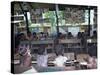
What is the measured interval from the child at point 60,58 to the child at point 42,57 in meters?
0.10

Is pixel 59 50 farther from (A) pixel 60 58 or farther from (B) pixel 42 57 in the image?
(B) pixel 42 57

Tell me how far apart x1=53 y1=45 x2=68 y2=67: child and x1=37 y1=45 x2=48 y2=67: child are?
0.33 ft

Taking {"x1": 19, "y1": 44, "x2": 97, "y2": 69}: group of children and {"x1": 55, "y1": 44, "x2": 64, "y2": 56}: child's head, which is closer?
{"x1": 19, "y1": 44, "x2": 97, "y2": 69}: group of children

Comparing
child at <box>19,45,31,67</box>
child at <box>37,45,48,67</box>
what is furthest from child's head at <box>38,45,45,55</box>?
child at <box>19,45,31,67</box>

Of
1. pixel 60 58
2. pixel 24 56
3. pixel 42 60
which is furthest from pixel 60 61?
pixel 24 56

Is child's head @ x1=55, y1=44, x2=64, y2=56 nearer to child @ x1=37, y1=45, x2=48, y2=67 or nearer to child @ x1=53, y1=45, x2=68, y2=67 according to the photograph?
child @ x1=53, y1=45, x2=68, y2=67

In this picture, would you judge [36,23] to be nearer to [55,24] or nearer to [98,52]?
[55,24]

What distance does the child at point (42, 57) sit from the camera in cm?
192

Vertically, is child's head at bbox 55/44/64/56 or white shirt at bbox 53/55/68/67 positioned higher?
child's head at bbox 55/44/64/56

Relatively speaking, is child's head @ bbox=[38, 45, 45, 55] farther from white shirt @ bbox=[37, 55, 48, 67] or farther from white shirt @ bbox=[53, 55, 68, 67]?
white shirt @ bbox=[53, 55, 68, 67]

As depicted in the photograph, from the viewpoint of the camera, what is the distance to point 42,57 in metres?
1.93

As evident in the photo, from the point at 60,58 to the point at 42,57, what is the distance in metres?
0.18

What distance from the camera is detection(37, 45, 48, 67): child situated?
6.29 feet

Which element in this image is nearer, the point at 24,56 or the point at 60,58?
the point at 24,56
